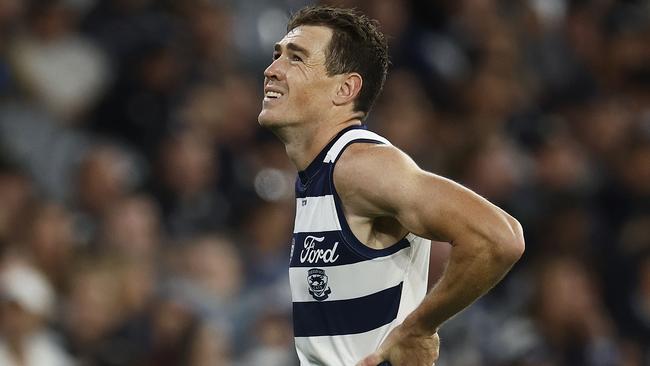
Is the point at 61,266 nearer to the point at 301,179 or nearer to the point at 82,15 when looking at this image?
the point at 82,15

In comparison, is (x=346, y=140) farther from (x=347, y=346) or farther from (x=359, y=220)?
(x=347, y=346)

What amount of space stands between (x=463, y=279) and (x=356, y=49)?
984 millimetres

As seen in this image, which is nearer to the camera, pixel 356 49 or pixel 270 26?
pixel 356 49

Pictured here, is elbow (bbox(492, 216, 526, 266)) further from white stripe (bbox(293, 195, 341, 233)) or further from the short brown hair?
the short brown hair

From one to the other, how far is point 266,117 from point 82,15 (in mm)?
4730

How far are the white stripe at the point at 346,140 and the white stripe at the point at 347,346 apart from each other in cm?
56

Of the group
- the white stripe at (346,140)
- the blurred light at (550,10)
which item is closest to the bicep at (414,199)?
the white stripe at (346,140)

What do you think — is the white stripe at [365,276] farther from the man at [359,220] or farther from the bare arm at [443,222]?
the bare arm at [443,222]

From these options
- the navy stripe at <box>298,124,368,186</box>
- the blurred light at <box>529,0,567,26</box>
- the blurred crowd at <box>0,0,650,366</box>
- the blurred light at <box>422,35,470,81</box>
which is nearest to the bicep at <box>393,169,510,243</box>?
the navy stripe at <box>298,124,368,186</box>

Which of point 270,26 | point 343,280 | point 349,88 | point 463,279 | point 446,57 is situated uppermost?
point 349,88

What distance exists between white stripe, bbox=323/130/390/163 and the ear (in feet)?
0.63

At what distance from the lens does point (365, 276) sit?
3736mm

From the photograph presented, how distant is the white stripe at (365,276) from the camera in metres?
3.73

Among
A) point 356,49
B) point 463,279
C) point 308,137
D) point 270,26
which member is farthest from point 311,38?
point 270,26
